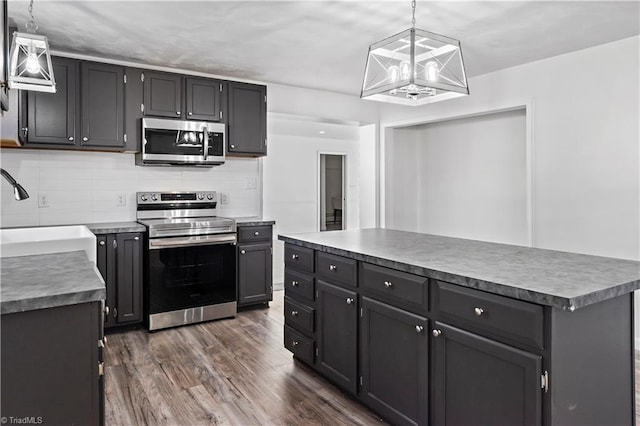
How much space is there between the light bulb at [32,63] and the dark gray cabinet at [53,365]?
1.50 m

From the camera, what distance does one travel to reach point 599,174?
3566mm

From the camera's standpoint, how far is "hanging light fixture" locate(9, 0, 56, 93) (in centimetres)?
211

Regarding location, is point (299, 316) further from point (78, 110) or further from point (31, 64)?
point (78, 110)

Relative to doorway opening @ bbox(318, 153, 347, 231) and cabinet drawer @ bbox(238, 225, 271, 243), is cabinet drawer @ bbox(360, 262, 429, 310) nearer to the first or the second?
cabinet drawer @ bbox(238, 225, 271, 243)

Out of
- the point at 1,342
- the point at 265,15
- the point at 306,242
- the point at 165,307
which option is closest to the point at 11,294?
the point at 1,342

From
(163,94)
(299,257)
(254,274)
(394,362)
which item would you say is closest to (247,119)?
(163,94)

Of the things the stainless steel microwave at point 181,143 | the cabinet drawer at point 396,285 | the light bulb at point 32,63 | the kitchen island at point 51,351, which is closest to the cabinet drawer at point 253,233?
the stainless steel microwave at point 181,143

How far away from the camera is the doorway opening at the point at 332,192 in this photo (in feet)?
21.7

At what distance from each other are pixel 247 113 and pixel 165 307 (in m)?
2.04

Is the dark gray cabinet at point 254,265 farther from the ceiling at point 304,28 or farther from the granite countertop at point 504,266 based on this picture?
the ceiling at point 304,28

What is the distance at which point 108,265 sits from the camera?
11.7 ft

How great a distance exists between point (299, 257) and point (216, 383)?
94 cm

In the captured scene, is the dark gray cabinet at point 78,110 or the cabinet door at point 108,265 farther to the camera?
the cabinet door at point 108,265

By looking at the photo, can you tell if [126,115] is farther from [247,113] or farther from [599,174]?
[599,174]
